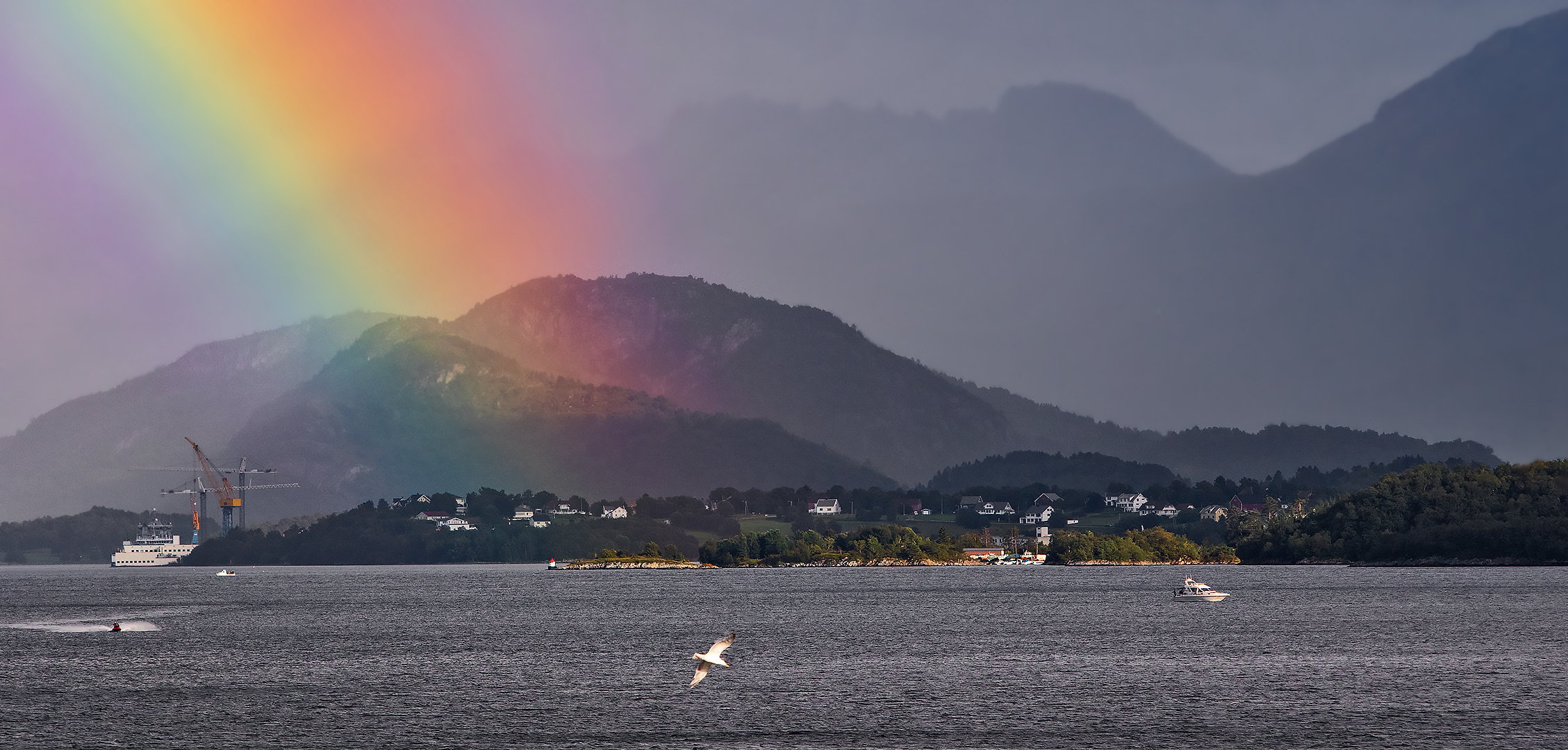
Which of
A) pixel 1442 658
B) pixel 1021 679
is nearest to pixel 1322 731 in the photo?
pixel 1021 679

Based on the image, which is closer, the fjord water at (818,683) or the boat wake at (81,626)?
the fjord water at (818,683)

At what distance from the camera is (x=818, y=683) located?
100250 millimetres

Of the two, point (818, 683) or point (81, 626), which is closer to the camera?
point (818, 683)

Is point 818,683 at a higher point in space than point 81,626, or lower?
lower

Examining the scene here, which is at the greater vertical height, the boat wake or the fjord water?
the boat wake

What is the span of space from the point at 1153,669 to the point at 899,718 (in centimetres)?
3235

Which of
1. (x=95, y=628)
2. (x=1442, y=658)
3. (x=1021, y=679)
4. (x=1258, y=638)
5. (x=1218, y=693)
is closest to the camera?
(x=1218, y=693)

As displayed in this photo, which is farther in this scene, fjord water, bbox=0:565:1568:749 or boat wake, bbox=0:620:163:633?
boat wake, bbox=0:620:163:633

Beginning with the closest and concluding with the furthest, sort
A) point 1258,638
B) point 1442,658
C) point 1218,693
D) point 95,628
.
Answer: point 1218,693 < point 1442,658 < point 1258,638 < point 95,628

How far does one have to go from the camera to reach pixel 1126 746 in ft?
242

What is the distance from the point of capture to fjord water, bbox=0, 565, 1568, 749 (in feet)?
255

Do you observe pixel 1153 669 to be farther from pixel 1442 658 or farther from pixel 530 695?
pixel 530 695

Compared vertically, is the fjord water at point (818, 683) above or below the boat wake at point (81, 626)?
below

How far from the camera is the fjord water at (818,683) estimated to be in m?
77.8
